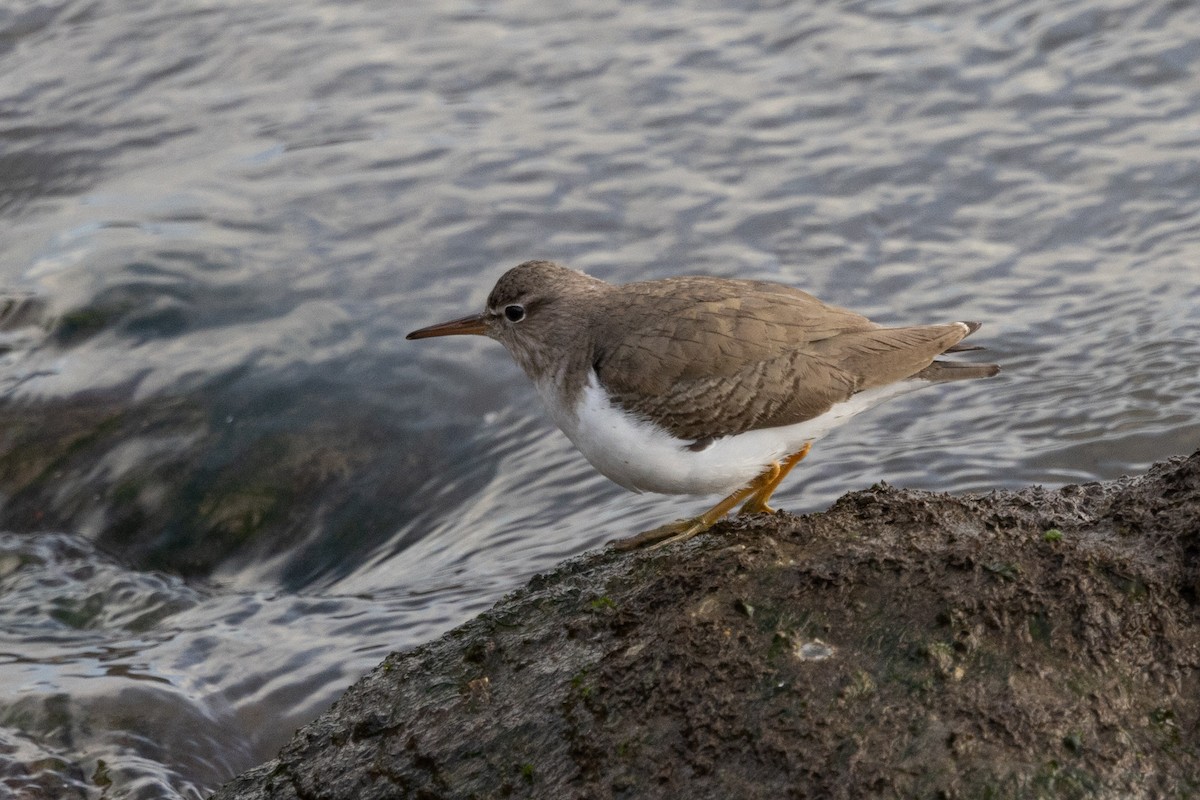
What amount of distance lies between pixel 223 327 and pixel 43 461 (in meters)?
1.60

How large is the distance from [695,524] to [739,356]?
694 mm

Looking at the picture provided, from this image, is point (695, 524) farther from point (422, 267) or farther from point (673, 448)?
point (422, 267)

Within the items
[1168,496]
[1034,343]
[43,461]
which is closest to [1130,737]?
[1168,496]

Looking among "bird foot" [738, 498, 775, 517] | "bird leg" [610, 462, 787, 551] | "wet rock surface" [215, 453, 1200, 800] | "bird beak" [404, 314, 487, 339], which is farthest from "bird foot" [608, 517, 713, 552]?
"bird beak" [404, 314, 487, 339]

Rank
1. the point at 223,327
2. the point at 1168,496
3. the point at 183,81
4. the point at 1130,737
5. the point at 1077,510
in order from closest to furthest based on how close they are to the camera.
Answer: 1. the point at 1130,737
2. the point at 1168,496
3. the point at 1077,510
4. the point at 223,327
5. the point at 183,81

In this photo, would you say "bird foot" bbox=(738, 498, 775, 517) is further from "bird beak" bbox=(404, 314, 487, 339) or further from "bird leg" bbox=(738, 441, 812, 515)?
"bird beak" bbox=(404, 314, 487, 339)

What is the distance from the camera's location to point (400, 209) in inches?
411

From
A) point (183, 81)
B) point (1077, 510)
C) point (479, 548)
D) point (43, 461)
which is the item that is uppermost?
point (183, 81)

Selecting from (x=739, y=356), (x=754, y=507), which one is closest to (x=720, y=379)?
(x=739, y=356)

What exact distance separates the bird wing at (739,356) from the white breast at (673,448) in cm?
5

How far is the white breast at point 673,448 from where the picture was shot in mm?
4875

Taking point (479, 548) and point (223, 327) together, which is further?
point (223, 327)

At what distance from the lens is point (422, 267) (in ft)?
32.0

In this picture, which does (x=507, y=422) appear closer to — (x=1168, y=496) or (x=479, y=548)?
(x=479, y=548)
